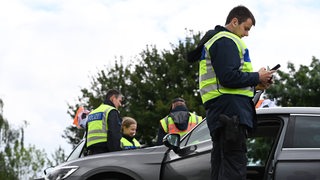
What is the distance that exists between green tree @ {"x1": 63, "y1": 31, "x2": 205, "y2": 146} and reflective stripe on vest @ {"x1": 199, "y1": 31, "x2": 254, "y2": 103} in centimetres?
3385

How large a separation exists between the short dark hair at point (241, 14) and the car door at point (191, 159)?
4.22 feet

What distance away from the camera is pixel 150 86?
4381 centimetres

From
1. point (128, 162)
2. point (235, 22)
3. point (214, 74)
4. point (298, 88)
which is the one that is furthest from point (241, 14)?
point (298, 88)

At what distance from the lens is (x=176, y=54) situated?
151ft

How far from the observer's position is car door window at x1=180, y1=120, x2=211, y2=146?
6980 millimetres

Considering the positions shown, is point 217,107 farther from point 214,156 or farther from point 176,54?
point 176,54

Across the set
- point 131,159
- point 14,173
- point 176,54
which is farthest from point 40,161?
point 131,159

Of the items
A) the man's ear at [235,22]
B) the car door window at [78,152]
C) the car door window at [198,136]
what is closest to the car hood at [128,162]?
the car door window at [198,136]

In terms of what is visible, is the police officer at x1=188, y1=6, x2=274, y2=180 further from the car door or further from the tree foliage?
the tree foliage

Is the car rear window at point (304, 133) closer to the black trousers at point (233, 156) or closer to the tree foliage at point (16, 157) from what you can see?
the black trousers at point (233, 156)

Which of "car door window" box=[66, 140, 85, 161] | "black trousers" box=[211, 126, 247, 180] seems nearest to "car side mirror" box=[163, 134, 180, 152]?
"black trousers" box=[211, 126, 247, 180]

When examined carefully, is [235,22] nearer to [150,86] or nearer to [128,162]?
[128,162]

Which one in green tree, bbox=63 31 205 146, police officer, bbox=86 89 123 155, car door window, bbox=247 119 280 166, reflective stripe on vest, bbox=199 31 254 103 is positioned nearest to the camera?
reflective stripe on vest, bbox=199 31 254 103

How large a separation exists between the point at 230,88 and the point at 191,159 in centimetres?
119
